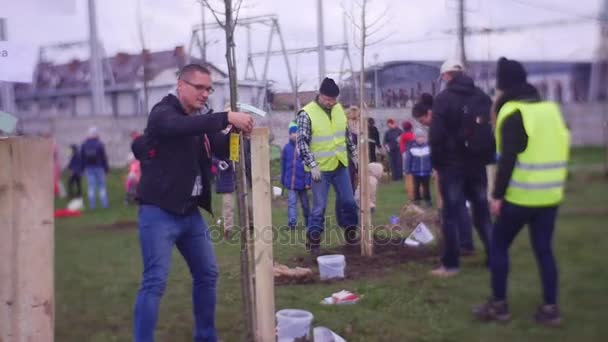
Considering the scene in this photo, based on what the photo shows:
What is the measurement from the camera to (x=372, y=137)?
241 inches

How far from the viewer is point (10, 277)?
3.33m

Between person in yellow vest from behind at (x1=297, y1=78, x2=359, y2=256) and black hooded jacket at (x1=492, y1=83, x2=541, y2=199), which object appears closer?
black hooded jacket at (x1=492, y1=83, x2=541, y2=199)

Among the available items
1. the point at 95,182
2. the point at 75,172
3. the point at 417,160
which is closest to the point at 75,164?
the point at 75,172

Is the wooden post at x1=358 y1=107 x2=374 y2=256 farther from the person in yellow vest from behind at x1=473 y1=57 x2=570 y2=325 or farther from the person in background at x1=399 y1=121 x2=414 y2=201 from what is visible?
the person in yellow vest from behind at x1=473 y1=57 x2=570 y2=325

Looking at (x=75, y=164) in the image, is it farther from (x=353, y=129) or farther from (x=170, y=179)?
(x=170, y=179)

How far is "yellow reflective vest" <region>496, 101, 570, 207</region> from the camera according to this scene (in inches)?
144

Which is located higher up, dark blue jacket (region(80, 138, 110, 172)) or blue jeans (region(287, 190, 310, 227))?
dark blue jacket (region(80, 138, 110, 172))

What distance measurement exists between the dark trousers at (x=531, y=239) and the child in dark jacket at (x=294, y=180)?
2.58 meters

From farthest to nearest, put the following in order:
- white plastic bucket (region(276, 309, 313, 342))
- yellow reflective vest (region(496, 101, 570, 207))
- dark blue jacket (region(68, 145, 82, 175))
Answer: dark blue jacket (region(68, 145, 82, 175)) → white plastic bucket (region(276, 309, 313, 342)) → yellow reflective vest (region(496, 101, 570, 207))

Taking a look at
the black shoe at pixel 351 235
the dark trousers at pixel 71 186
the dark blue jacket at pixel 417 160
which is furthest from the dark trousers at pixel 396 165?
the dark trousers at pixel 71 186

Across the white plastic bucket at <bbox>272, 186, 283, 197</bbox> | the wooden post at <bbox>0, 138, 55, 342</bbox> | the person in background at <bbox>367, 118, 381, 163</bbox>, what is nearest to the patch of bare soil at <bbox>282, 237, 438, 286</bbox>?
the white plastic bucket at <bbox>272, 186, 283, 197</bbox>

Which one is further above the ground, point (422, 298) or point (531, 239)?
point (531, 239)

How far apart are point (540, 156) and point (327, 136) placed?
7.69 ft

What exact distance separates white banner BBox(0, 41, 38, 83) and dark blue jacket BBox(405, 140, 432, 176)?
19.3 ft
